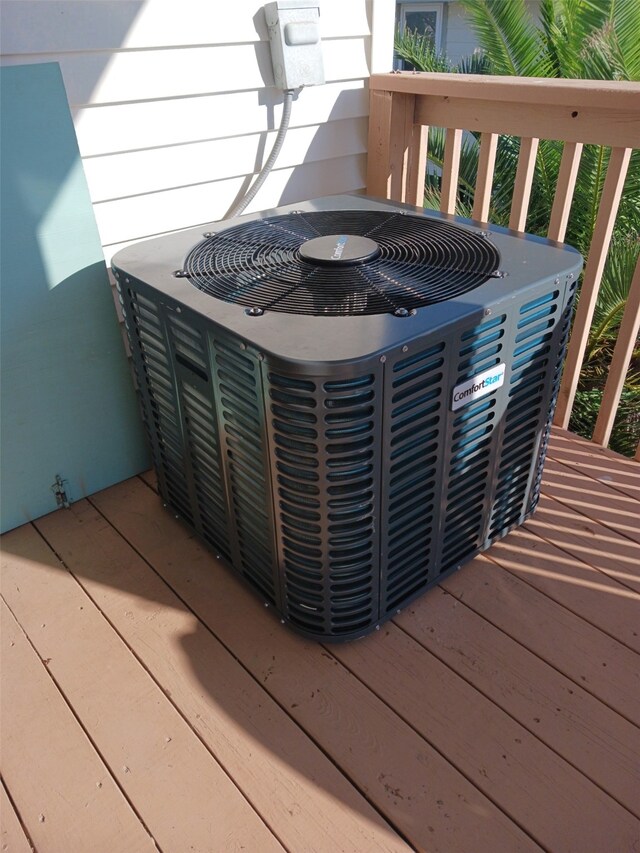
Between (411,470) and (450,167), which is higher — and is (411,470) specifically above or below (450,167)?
below

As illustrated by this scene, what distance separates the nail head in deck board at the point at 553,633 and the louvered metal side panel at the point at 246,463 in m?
0.48

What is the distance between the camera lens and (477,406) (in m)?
1.45

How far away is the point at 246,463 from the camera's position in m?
1.41

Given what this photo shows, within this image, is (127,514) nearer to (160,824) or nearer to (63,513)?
(63,513)

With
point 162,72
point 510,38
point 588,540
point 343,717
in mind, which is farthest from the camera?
point 510,38

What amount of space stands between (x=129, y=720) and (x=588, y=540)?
1252 mm

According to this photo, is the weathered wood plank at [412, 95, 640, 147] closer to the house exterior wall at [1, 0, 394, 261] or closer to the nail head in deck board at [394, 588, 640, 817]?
the house exterior wall at [1, 0, 394, 261]

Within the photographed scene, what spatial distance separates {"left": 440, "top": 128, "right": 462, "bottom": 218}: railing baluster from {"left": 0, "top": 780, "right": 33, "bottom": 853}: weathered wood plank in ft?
6.51

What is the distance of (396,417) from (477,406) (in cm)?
27

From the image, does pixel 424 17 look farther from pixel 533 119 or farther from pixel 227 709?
pixel 227 709

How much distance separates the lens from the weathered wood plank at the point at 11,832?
1204 mm

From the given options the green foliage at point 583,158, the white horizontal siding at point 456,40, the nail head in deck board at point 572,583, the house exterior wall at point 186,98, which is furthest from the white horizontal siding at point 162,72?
the white horizontal siding at point 456,40

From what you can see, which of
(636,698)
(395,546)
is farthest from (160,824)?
(636,698)

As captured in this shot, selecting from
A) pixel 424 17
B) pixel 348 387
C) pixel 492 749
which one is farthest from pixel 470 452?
pixel 424 17
